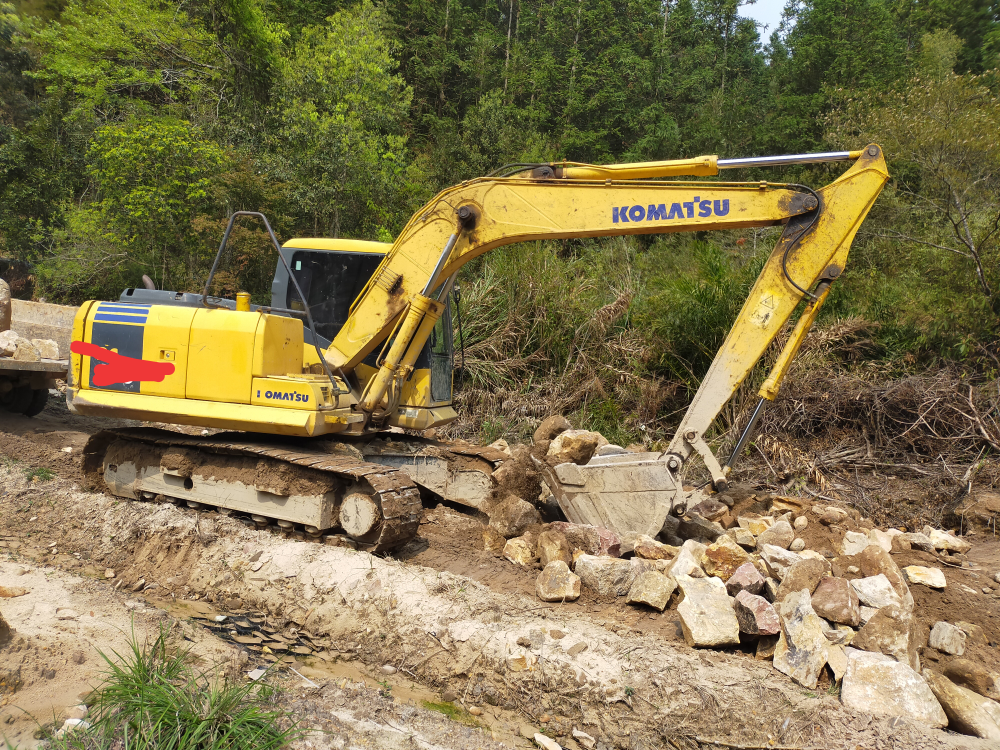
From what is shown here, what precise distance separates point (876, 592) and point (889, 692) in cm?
86

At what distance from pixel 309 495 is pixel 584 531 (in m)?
2.20

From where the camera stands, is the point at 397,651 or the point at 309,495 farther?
the point at 309,495

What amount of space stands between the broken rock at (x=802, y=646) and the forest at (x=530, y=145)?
3.89 metres

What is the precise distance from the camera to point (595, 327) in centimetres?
1112

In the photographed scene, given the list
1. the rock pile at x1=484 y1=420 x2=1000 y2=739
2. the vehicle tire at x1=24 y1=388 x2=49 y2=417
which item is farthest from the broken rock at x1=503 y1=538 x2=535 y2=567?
the vehicle tire at x1=24 y1=388 x2=49 y2=417

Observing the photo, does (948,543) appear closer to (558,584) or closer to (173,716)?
(558,584)

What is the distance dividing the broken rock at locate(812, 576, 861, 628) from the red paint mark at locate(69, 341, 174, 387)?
17.1ft

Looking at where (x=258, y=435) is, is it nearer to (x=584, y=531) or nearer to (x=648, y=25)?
(x=584, y=531)

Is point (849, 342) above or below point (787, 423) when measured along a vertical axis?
above

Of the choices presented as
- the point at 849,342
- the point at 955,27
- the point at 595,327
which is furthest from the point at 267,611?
the point at 955,27

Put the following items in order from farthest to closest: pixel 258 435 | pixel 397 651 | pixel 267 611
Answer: pixel 258 435 < pixel 267 611 < pixel 397 651

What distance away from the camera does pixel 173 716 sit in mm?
2945

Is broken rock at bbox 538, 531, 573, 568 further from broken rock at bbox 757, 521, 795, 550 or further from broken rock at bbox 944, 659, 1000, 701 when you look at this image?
broken rock at bbox 944, 659, 1000, 701

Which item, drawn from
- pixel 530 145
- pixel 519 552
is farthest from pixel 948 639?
pixel 530 145
